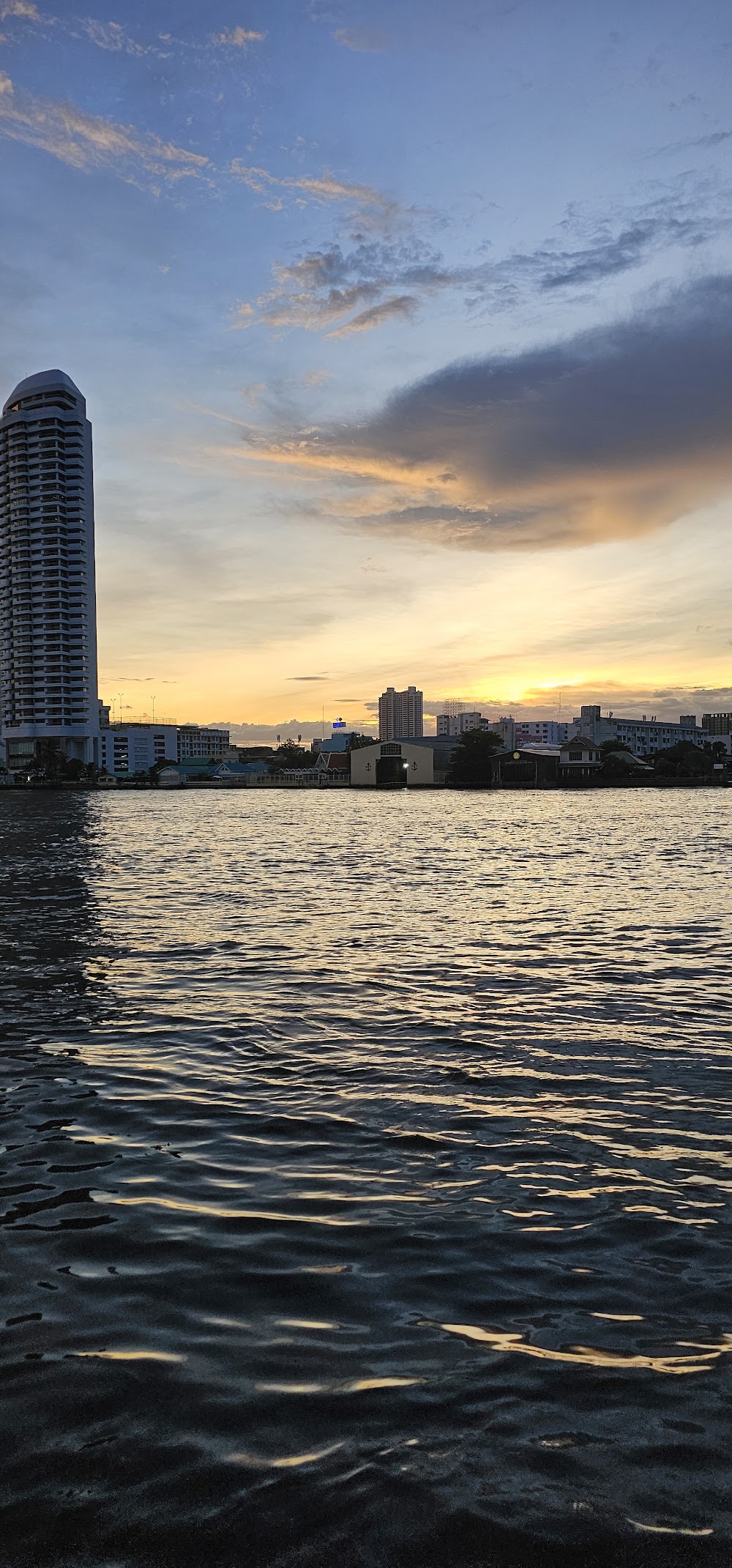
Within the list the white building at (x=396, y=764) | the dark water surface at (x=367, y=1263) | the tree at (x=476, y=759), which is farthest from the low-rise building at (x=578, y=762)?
the dark water surface at (x=367, y=1263)

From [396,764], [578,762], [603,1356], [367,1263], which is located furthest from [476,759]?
[603,1356]

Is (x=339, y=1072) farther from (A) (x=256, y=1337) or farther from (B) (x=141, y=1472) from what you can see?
(B) (x=141, y=1472)

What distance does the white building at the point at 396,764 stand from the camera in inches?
6791

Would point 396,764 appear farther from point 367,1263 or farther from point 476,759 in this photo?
point 367,1263

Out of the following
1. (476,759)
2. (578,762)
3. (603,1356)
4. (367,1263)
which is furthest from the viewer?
(578,762)

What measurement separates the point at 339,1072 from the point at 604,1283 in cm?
483

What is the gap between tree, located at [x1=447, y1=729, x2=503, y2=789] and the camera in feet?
524

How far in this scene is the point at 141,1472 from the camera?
13.9 ft

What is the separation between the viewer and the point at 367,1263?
6172mm

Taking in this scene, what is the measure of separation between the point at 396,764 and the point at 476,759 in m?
18.9

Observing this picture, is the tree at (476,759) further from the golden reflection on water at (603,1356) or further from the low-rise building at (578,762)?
the golden reflection on water at (603,1356)

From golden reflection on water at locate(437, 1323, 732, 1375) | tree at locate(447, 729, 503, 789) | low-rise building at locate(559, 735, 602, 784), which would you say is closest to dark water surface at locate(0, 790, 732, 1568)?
golden reflection on water at locate(437, 1323, 732, 1375)

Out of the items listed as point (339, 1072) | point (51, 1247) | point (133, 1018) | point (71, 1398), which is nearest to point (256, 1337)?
point (71, 1398)

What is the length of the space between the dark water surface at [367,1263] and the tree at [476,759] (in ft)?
473
